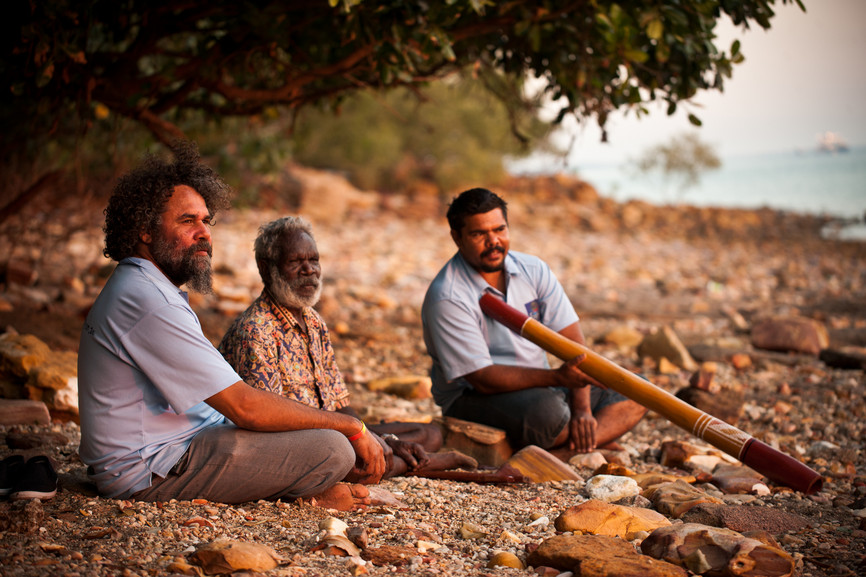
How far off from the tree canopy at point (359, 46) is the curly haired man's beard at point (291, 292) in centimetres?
142

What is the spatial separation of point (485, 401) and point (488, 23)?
247 centimetres

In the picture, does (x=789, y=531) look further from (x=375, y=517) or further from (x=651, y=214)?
(x=651, y=214)

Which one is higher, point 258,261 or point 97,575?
point 258,261

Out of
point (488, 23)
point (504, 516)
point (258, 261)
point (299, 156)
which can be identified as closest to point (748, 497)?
point (504, 516)

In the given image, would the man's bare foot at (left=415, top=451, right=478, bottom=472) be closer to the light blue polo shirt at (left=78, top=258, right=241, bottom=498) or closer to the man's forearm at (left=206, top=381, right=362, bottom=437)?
the man's forearm at (left=206, top=381, right=362, bottom=437)

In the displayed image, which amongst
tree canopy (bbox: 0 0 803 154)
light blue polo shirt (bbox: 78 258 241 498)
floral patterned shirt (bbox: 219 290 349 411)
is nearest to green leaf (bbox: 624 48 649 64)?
tree canopy (bbox: 0 0 803 154)

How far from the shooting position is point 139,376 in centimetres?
279

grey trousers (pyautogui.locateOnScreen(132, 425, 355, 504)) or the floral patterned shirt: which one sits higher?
the floral patterned shirt

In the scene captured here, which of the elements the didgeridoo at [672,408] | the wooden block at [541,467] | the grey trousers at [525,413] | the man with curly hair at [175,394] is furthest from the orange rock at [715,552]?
the grey trousers at [525,413]

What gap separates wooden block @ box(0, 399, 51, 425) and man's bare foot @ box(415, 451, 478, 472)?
212 centimetres

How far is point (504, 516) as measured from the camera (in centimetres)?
322

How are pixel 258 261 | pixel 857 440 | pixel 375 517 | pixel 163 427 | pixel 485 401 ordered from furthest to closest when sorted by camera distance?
pixel 857 440 < pixel 485 401 < pixel 258 261 < pixel 375 517 < pixel 163 427

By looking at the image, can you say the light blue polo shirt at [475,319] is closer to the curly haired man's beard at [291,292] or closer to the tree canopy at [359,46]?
the curly haired man's beard at [291,292]

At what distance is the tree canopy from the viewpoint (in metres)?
4.38
